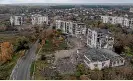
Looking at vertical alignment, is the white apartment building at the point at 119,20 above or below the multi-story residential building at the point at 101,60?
above

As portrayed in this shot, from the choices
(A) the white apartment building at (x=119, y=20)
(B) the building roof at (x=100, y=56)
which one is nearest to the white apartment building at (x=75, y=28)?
(A) the white apartment building at (x=119, y=20)

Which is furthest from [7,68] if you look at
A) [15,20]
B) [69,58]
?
[15,20]

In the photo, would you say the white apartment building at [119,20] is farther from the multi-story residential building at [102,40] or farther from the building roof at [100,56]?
the building roof at [100,56]

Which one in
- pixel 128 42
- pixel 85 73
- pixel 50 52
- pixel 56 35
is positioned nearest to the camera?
pixel 85 73

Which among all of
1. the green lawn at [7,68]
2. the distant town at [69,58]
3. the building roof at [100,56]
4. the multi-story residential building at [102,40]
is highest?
the multi-story residential building at [102,40]

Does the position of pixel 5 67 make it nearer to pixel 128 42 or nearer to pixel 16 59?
pixel 16 59

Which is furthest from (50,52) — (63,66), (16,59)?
(63,66)

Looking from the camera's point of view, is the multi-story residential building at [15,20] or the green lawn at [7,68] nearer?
the green lawn at [7,68]

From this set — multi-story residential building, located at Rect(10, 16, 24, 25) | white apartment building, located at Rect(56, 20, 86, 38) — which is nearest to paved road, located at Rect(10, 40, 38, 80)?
white apartment building, located at Rect(56, 20, 86, 38)

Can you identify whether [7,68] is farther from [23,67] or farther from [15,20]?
[15,20]
